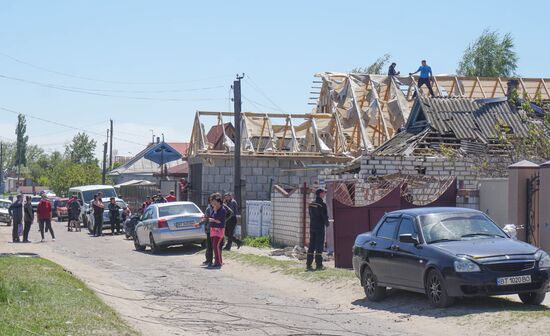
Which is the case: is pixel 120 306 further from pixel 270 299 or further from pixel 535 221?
pixel 535 221

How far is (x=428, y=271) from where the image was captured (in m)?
13.4

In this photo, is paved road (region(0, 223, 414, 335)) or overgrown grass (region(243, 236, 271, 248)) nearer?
paved road (region(0, 223, 414, 335))

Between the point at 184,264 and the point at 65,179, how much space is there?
61634 mm

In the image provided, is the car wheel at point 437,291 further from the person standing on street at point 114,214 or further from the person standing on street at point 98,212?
the person standing on street at point 114,214

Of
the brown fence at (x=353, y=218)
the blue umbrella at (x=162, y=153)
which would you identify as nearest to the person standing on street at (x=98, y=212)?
the blue umbrella at (x=162, y=153)

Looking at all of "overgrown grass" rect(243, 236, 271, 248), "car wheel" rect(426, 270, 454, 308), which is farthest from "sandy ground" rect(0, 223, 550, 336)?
"overgrown grass" rect(243, 236, 271, 248)

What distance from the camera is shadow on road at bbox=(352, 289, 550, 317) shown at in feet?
41.9

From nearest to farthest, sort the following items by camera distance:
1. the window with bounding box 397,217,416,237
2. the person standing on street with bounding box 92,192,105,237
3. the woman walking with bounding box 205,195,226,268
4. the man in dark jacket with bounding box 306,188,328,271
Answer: the window with bounding box 397,217,416,237 → the man in dark jacket with bounding box 306,188,328,271 → the woman walking with bounding box 205,195,226,268 → the person standing on street with bounding box 92,192,105,237

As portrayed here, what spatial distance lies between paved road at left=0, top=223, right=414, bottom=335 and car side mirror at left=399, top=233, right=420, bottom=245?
4.28ft

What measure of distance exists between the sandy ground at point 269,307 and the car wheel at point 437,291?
124 mm

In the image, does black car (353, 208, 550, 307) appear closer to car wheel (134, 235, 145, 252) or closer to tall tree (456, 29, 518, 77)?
car wheel (134, 235, 145, 252)

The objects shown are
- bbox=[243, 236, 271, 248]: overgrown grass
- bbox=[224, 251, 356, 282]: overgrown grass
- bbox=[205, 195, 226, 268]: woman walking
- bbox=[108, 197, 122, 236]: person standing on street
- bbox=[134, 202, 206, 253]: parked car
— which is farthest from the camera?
bbox=[108, 197, 122, 236]: person standing on street

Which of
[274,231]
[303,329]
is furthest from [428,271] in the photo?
[274,231]

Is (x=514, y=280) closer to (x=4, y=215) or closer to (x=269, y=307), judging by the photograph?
(x=269, y=307)
